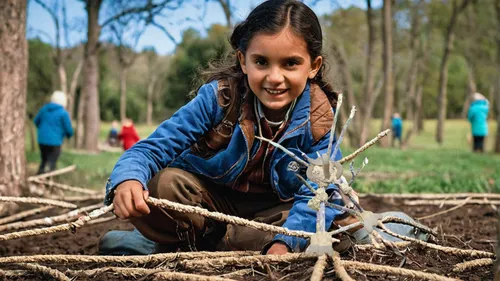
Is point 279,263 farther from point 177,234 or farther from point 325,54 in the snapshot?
point 325,54

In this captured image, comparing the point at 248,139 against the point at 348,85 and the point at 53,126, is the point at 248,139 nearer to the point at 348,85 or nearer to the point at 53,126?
the point at 53,126

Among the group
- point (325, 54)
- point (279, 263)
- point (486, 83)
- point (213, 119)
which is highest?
point (486, 83)

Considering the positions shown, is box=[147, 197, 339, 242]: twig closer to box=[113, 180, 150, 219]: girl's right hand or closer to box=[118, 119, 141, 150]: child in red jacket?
box=[113, 180, 150, 219]: girl's right hand

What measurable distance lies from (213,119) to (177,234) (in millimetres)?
563

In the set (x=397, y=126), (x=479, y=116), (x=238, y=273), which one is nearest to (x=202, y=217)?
(x=238, y=273)

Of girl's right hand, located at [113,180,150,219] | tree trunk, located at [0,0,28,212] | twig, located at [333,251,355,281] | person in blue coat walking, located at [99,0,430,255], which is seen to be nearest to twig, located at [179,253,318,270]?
twig, located at [333,251,355,281]

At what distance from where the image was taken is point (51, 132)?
8.38 m

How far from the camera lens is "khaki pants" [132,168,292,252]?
2275mm

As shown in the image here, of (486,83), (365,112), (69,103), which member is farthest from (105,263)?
(486,83)

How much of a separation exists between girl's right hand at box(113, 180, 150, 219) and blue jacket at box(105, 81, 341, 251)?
0.79 ft

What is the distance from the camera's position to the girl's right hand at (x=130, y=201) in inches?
72.1

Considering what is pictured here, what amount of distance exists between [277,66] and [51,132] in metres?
7.05

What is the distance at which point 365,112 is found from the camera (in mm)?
16047

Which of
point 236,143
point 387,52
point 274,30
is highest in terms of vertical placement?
point 387,52
